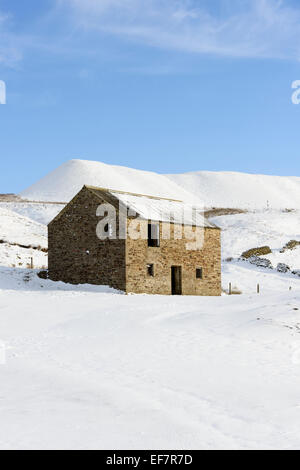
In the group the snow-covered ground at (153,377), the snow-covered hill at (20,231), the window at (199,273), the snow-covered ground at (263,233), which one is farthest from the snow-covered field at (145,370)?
the snow-covered ground at (263,233)

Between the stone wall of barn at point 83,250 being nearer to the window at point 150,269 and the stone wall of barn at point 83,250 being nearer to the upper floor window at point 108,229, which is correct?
the upper floor window at point 108,229

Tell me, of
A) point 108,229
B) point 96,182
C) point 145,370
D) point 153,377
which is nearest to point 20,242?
point 108,229

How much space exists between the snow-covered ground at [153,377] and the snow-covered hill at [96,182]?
3260 inches

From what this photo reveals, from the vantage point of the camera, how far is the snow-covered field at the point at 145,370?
22.1 ft

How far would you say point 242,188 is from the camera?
135 meters

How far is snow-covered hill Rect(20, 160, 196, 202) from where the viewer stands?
350 ft

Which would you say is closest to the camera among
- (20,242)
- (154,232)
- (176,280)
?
(154,232)

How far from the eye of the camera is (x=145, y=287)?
27.8 metres

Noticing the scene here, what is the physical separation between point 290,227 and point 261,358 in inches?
2040

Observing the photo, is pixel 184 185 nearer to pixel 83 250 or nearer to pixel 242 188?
pixel 242 188

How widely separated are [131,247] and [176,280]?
4.10 metres

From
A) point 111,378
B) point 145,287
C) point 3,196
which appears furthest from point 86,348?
point 3,196

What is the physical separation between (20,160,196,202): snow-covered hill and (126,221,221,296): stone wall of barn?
6884 cm
